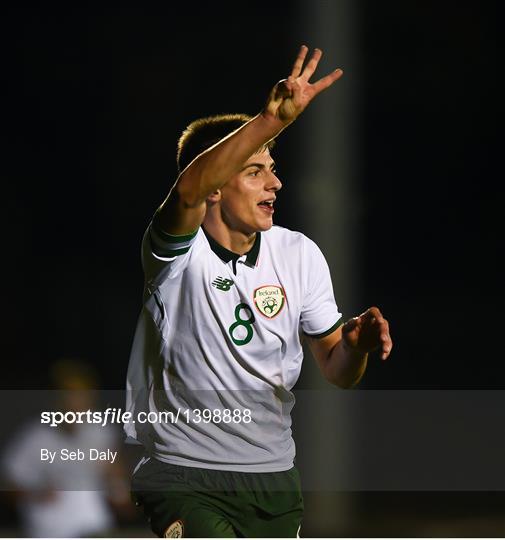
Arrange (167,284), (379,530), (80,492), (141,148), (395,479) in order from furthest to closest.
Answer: (141,148), (395,479), (379,530), (80,492), (167,284)

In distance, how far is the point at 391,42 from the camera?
8633 millimetres

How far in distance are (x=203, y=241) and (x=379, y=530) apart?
3.21m

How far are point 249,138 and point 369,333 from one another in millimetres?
804

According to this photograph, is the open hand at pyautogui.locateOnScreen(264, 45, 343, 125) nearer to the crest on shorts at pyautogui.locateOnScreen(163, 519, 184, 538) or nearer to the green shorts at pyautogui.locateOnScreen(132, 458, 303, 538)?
the green shorts at pyautogui.locateOnScreen(132, 458, 303, 538)

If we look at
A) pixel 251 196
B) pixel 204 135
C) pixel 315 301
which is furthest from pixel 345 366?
pixel 204 135

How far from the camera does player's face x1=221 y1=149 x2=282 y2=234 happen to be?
4109mm

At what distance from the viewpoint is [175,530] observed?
3822 millimetres

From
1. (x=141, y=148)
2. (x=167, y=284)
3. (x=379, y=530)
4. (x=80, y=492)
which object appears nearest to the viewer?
(x=167, y=284)

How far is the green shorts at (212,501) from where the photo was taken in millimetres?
3818

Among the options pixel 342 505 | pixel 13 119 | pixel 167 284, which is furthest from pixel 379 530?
pixel 13 119

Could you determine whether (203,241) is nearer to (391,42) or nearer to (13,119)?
(13,119)

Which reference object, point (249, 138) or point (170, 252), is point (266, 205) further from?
point (249, 138)

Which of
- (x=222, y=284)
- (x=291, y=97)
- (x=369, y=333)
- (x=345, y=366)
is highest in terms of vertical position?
(x=291, y=97)

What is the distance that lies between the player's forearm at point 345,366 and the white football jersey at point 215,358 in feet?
0.44
